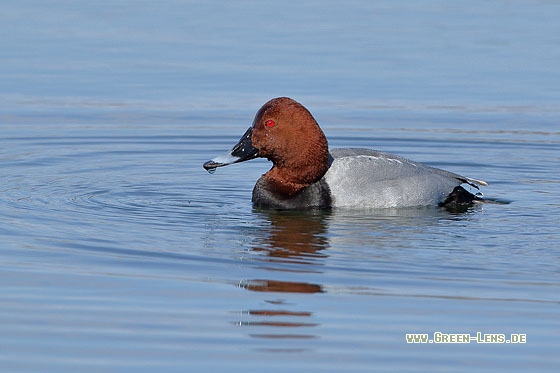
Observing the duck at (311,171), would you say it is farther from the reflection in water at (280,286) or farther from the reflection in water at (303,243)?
the reflection in water at (280,286)

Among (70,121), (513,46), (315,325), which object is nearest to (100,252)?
(315,325)

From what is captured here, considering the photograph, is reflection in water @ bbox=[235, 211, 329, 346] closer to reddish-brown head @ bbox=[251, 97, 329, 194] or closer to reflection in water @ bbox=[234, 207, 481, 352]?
reflection in water @ bbox=[234, 207, 481, 352]

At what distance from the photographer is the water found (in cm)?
612

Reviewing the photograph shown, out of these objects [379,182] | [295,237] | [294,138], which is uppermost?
[294,138]

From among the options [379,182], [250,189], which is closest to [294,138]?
[379,182]

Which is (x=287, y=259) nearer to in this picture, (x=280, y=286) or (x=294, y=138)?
(x=280, y=286)

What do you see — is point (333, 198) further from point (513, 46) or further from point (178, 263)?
point (513, 46)

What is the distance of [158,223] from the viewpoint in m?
8.88

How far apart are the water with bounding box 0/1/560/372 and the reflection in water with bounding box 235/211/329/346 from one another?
1.0 inches

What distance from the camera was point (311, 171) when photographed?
9.79 metres

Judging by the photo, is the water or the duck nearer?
the water

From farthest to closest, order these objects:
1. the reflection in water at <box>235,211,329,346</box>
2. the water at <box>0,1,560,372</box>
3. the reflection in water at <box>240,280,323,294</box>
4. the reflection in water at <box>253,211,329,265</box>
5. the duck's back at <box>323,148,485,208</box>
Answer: the duck's back at <box>323,148,485,208</box>, the reflection in water at <box>253,211,329,265</box>, the reflection in water at <box>240,280,323,294</box>, the reflection in water at <box>235,211,329,346</box>, the water at <box>0,1,560,372</box>

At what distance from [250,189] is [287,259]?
115 inches

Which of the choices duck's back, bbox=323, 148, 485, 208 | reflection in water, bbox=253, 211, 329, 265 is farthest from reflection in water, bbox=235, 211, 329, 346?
duck's back, bbox=323, 148, 485, 208
